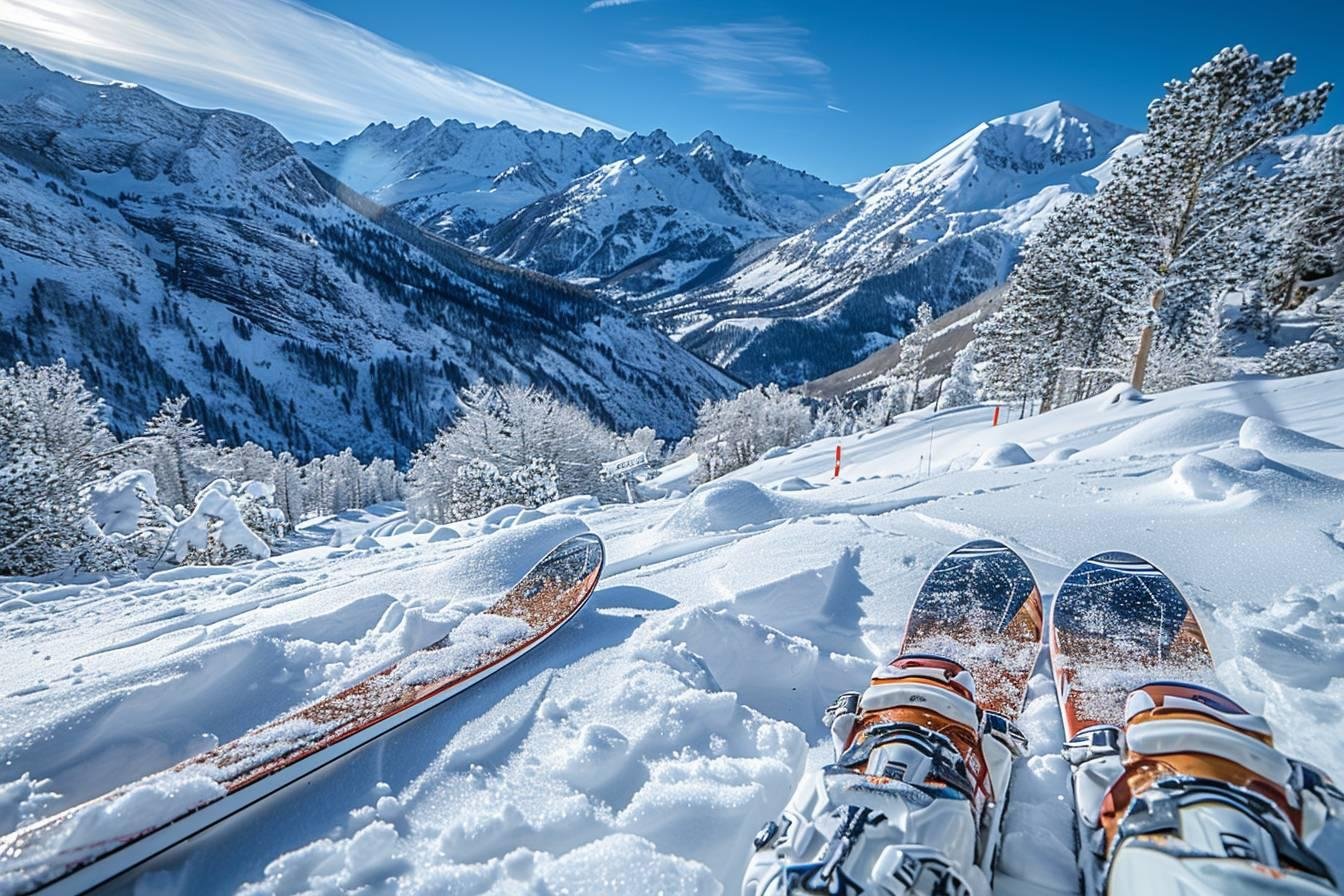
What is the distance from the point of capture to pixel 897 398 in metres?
53.4

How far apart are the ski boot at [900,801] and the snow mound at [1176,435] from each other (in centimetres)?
608

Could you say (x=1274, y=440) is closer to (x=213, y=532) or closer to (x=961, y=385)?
(x=213, y=532)

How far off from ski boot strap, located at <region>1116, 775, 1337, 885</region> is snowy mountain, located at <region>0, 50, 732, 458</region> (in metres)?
117

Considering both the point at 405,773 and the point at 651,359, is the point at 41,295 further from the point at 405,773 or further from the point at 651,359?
the point at 405,773

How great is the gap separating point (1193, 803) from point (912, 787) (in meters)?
0.68

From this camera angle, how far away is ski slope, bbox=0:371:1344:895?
1.86 m

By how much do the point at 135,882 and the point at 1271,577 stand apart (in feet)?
17.2

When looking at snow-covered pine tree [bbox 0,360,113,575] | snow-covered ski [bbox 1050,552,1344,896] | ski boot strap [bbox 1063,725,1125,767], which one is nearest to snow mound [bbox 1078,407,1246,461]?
snow-covered ski [bbox 1050,552,1344,896]

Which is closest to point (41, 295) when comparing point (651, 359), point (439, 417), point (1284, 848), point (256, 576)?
point (439, 417)

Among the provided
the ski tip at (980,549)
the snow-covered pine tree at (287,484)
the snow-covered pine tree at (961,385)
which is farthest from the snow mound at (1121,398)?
the snow-covered pine tree at (287,484)

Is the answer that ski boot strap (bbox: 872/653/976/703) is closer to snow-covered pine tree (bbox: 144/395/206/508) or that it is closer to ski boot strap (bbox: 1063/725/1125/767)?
ski boot strap (bbox: 1063/725/1125/767)

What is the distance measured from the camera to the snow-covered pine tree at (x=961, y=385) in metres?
45.6

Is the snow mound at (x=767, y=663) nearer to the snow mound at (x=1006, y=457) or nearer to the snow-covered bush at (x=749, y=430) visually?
the snow mound at (x=1006, y=457)

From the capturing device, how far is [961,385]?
4666cm
